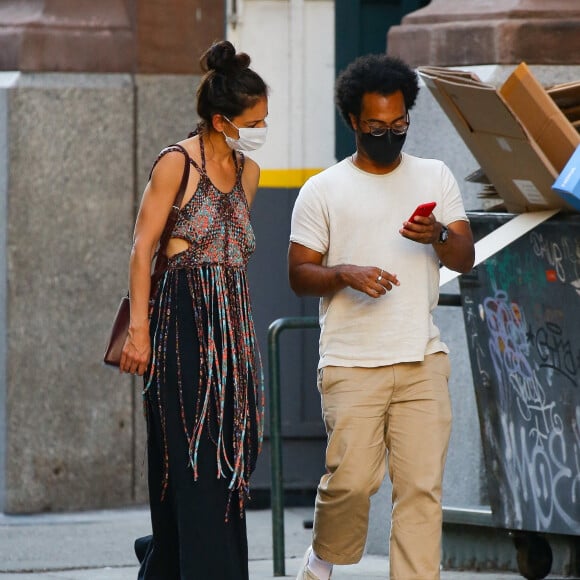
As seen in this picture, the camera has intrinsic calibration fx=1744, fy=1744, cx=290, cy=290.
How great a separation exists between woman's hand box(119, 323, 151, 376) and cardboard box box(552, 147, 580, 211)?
1.33 meters

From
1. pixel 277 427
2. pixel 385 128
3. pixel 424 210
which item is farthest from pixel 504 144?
pixel 277 427

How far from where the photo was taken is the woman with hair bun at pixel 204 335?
17.1 feet

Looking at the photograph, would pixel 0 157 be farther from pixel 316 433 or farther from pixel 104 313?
pixel 316 433

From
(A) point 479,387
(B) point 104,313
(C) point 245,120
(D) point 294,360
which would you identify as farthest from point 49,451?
(C) point 245,120

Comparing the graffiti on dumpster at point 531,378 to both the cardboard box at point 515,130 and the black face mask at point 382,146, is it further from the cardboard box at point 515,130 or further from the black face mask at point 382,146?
the black face mask at point 382,146

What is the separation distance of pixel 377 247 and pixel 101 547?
9.29 feet

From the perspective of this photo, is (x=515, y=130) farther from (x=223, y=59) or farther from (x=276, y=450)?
(x=276, y=450)

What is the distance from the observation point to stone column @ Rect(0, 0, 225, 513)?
8.47 meters

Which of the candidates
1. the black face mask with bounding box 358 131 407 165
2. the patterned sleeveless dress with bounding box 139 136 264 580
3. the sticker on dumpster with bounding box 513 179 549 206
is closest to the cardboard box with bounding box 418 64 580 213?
the sticker on dumpster with bounding box 513 179 549 206

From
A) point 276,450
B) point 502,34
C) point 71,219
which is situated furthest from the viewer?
point 71,219

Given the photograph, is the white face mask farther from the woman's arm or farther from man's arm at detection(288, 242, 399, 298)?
man's arm at detection(288, 242, 399, 298)

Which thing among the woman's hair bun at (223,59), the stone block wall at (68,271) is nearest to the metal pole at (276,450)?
the woman's hair bun at (223,59)

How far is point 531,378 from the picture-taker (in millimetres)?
5934

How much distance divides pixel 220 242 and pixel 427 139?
218 cm
